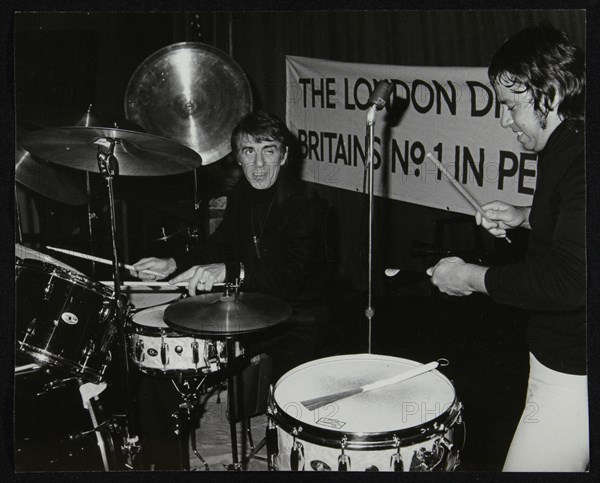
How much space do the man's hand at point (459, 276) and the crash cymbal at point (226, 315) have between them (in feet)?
1.55

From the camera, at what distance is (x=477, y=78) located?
2.04 meters

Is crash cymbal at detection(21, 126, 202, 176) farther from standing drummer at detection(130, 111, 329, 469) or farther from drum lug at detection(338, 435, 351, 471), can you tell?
drum lug at detection(338, 435, 351, 471)

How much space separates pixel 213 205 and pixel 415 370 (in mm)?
1319

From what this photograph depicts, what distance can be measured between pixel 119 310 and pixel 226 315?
1.16 ft

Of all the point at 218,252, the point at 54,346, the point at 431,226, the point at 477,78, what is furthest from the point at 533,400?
the point at 54,346

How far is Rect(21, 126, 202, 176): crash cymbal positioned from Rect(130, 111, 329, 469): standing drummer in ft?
1.22

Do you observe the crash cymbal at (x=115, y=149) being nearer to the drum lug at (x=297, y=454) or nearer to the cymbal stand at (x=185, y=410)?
the cymbal stand at (x=185, y=410)

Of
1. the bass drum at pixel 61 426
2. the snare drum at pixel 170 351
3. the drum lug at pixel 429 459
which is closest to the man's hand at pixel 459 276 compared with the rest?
the drum lug at pixel 429 459

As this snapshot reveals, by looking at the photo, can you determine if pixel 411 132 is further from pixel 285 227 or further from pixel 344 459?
pixel 344 459

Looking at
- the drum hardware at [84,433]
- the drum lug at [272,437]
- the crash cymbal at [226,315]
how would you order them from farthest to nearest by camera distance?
the drum hardware at [84,433] < the crash cymbal at [226,315] < the drum lug at [272,437]

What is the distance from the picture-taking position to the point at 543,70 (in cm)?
153

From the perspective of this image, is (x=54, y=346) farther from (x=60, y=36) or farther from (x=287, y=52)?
(x=287, y=52)

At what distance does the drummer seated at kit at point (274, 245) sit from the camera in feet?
7.07

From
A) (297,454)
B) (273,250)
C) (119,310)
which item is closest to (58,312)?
(119,310)
